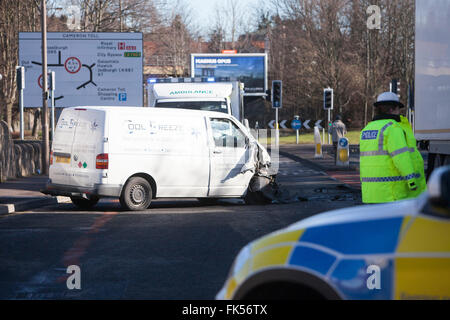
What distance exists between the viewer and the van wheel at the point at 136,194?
534 inches

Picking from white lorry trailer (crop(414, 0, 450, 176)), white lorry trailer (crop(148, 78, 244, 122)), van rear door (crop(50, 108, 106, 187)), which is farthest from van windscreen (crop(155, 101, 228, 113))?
white lorry trailer (crop(414, 0, 450, 176))

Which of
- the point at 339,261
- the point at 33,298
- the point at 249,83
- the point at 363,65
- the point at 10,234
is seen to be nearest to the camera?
the point at 339,261

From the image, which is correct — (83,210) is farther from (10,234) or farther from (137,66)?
(137,66)

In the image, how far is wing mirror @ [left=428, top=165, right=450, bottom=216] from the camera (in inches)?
131

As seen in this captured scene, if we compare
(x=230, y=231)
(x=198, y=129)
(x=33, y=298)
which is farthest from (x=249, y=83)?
(x=33, y=298)

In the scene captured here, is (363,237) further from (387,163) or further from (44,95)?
(44,95)

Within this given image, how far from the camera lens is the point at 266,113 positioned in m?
66.2

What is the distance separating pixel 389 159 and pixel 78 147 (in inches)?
314

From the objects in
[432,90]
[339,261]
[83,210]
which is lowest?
[83,210]

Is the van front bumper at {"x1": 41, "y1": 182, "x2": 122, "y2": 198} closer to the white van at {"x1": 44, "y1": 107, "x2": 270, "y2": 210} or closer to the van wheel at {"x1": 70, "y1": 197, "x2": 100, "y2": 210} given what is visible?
the white van at {"x1": 44, "y1": 107, "x2": 270, "y2": 210}

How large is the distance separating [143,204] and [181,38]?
51649 mm

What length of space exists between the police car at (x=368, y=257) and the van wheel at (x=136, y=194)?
9813 millimetres

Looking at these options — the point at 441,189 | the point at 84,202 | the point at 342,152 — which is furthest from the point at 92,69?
the point at 441,189

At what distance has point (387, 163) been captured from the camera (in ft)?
22.0
